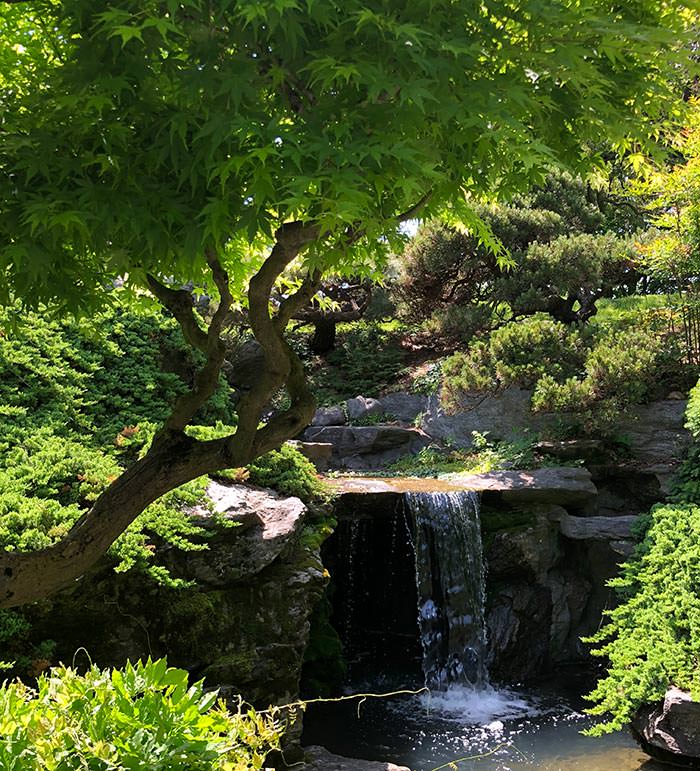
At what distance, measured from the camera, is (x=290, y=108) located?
8.39 ft

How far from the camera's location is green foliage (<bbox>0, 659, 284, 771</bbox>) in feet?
5.85

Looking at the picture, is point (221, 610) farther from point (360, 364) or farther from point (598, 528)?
point (360, 364)

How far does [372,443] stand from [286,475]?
564cm

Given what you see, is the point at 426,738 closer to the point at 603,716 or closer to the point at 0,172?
the point at 603,716

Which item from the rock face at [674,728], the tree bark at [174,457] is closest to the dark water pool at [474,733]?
the rock face at [674,728]

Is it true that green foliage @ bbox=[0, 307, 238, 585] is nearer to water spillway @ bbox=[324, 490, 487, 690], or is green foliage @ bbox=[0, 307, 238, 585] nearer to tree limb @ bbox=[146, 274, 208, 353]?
tree limb @ bbox=[146, 274, 208, 353]

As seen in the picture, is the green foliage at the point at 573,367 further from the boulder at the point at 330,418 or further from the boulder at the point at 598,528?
the boulder at the point at 330,418

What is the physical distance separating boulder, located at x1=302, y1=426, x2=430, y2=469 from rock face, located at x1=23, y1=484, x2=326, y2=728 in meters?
6.28

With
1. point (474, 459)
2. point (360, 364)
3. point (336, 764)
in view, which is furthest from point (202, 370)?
point (360, 364)

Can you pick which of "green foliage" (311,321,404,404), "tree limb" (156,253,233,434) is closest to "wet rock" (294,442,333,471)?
"green foliage" (311,321,404,404)

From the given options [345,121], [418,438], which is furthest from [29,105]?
[418,438]

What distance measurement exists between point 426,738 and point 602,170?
5.75 metres

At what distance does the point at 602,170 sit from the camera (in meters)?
3.15

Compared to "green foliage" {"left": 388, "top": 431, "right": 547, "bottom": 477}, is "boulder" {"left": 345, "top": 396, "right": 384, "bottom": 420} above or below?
above
